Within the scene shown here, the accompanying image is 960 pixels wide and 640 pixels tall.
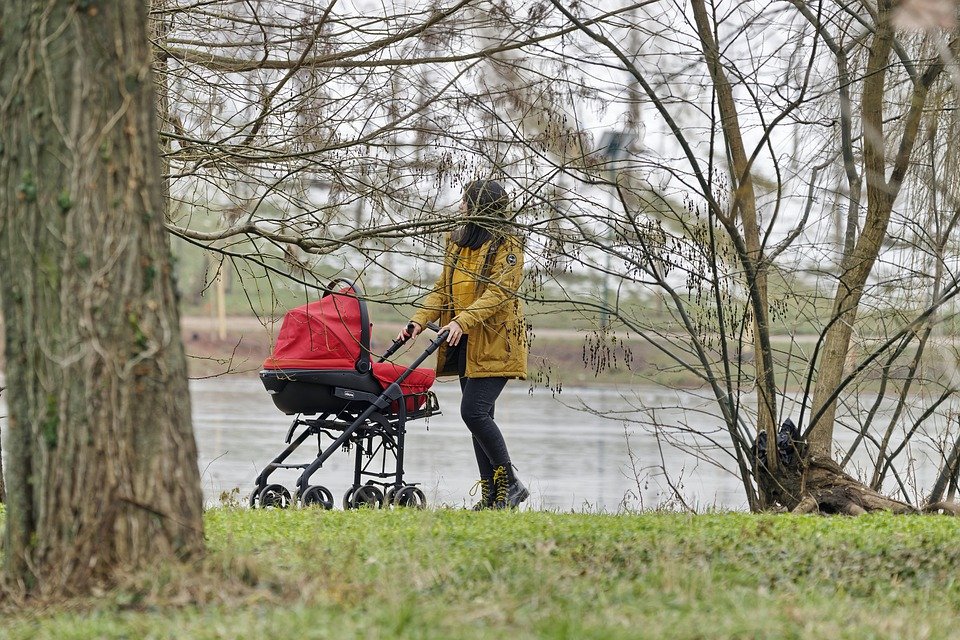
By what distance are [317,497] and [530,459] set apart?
218 inches

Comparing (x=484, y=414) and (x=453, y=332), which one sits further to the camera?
(x=484, y=414)

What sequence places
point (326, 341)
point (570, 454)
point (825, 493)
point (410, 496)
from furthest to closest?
point (570, 454) < point (410, 496) < point (825, 493) < point (326, 341)

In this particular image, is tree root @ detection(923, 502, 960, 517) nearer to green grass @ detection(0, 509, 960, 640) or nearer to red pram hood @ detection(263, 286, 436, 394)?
green grass @ detection(0, 509, 960, 640)

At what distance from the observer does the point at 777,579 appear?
3963 millimetres

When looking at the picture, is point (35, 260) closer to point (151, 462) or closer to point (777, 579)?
point (151, 462)

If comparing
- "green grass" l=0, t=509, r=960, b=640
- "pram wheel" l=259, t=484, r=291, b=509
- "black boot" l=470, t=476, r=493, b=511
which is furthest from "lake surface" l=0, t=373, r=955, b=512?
"green grass" l=0, t=509, r=960, b=640

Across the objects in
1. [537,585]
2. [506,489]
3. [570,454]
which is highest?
[537,585]

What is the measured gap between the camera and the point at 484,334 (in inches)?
263

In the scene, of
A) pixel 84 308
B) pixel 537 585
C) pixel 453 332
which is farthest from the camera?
pixel 453 332

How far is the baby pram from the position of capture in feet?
22.1

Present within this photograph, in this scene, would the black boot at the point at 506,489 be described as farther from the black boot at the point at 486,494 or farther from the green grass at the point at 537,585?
the green grass at the point at 537,585

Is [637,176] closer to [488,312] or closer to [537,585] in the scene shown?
[488,312]

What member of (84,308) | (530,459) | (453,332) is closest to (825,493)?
(453,332)

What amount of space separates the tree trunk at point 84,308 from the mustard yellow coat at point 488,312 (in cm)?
264
